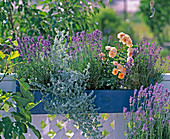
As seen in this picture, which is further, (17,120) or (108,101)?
(108,101)

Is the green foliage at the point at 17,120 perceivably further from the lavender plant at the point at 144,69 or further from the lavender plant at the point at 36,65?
the lavender plant at the point at 144,69

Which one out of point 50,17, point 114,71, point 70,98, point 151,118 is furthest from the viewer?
point 50,17

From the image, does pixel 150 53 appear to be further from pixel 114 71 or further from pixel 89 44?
pixel 89 44

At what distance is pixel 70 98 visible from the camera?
6.77 ft

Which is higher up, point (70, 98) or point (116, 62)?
point (116, 62)

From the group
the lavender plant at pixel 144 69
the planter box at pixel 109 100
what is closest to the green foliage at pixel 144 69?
the lavender plant at pixel 144 69

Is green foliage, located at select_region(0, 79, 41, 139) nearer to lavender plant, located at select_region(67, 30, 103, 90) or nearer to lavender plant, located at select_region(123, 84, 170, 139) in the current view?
lavender plant, located at select_region(67, 30, 103, 90)

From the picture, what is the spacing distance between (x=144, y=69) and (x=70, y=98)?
578 millimetres

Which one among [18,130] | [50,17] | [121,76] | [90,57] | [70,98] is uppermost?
[50,17]

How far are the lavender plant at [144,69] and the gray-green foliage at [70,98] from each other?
13.0 inches

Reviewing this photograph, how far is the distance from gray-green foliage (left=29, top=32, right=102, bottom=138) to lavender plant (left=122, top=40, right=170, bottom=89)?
33 centimetres

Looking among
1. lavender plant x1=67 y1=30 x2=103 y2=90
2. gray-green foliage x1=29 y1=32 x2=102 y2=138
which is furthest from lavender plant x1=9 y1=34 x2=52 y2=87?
lavender plant x1=67 y1=30 x2=103 y2=90

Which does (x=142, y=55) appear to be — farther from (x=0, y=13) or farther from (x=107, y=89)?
(x=0, y=13)

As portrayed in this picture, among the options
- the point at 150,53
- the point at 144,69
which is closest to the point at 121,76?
the point at 144,69
